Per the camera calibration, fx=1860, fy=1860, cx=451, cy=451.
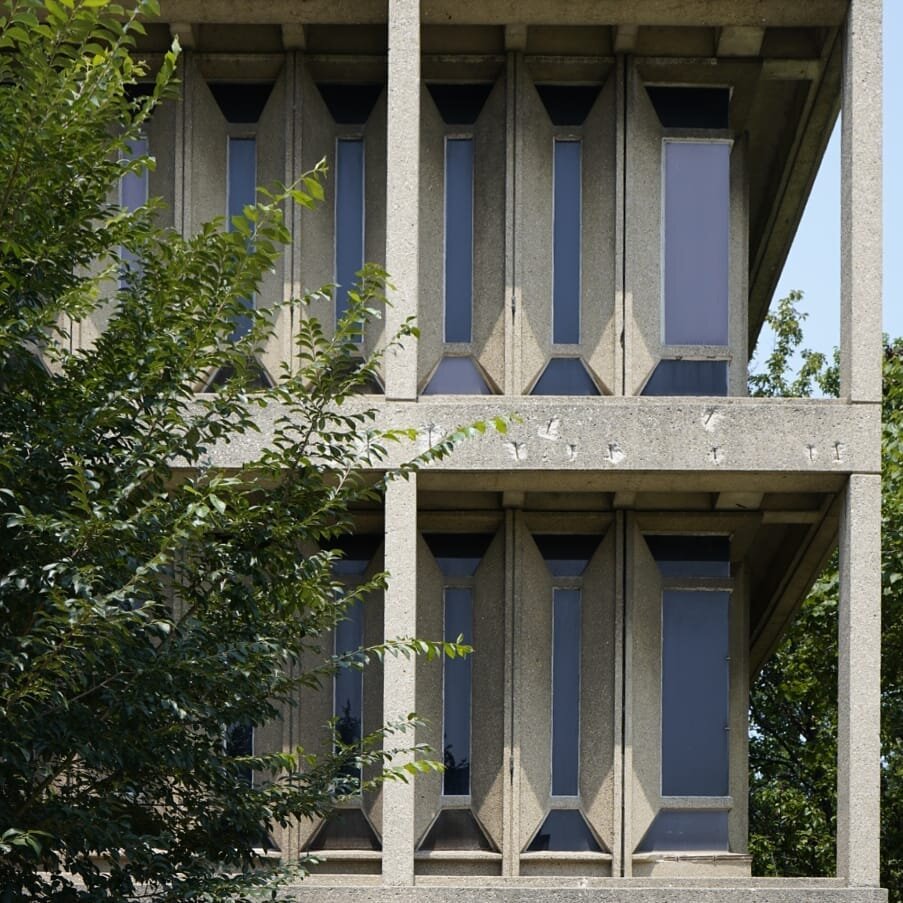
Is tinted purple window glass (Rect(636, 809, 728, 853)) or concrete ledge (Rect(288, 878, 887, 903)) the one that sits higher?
tinted purple window glass (Rect(636, 809, 728, 853))

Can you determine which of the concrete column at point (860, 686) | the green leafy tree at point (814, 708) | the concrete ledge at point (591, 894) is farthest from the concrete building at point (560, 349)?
the green leafy tree at point (814, 708)

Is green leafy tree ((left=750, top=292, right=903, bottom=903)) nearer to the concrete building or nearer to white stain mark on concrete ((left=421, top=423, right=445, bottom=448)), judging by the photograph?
the concrete building

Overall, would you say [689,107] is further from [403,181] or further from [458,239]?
[403,181]

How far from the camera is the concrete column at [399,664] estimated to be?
44.2 ft

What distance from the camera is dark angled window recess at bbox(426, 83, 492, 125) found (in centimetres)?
1555

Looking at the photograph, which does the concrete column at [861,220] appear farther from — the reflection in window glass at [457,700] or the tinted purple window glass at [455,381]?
the reflection in window glass at [457,700]

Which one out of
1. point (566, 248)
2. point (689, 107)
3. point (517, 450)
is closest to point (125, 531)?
point (517, 450)

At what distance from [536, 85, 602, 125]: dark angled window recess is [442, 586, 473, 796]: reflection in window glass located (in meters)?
3.99

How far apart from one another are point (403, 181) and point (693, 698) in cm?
475

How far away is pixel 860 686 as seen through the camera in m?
13.6

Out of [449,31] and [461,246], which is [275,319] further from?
[449,31]

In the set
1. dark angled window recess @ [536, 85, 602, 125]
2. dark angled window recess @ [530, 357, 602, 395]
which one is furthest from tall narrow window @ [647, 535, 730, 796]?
dark angled window recess @ [536, 85, 602, 125]

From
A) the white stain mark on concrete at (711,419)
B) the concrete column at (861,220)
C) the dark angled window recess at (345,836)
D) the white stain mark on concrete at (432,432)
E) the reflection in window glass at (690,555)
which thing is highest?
the concrete column at (861,220)

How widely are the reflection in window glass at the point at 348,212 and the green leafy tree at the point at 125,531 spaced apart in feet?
17.1
